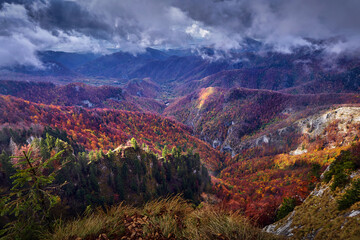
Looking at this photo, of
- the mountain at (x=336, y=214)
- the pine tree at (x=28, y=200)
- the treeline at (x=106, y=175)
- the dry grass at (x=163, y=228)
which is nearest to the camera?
the pine tree at (x=28, y=200)

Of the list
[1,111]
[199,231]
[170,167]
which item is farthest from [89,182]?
[1,111]

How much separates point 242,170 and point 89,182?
163 m

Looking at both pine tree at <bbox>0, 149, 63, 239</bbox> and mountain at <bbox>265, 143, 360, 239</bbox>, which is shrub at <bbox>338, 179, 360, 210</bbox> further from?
pine tree at <bbox>0, 149, 63, 239</bbox>

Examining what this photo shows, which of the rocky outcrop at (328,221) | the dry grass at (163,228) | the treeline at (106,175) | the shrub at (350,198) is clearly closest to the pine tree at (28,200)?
the dry grass at (163,228)

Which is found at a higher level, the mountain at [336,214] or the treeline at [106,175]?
the mountain at [336,214]

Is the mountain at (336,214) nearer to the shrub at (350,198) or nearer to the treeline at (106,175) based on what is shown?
the shrub at (350,198)

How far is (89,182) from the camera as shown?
4591 cm

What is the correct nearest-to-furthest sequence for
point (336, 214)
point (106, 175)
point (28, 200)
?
point (28, 200)
point (336, 214)
point (106, 175)

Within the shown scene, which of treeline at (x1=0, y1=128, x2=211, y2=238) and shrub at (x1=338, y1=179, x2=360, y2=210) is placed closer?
shrub at (x1=338, y1=179, x2=360, y2=210)

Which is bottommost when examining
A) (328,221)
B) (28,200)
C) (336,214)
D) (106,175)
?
(106,175)

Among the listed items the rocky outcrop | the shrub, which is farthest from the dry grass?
the shrub

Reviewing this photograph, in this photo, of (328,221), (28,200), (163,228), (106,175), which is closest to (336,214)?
(328,221)

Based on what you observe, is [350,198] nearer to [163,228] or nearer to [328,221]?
[328,221]

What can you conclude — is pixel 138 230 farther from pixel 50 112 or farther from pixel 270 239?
pixel 50 112
